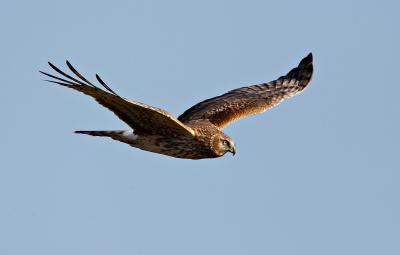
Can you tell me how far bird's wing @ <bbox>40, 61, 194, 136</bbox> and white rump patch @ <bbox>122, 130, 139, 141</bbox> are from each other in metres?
0.10

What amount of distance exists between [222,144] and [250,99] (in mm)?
2851

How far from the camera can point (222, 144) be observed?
1220 centimetres

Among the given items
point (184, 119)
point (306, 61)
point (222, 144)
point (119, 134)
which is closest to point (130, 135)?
point (119, 134)

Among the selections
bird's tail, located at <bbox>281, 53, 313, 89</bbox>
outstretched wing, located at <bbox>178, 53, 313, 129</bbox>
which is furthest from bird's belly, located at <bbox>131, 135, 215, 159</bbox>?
bird's tail, located at <bbox>281, 53, 313, 89</bbox>

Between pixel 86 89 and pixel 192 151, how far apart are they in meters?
2.05

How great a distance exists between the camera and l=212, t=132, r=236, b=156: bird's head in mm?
12133

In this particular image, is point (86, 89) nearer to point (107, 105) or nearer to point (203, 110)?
point (107, 105)

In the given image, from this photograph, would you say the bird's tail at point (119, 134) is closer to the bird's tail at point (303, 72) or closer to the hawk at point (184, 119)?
the hawk at point (184, 119)

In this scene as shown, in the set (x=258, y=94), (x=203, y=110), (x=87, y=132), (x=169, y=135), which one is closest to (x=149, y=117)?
(x=169, y=135)

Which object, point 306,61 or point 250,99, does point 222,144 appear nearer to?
point 250,99

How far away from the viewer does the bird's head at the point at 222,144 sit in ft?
39.8

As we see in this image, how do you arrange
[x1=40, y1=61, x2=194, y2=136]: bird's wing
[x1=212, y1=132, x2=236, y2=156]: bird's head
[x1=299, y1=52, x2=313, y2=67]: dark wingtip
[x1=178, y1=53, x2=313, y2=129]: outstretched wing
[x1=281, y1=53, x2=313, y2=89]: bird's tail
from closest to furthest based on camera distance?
[x1=40, y1=61, x2=194, y2=136]: bird's wing < [x1=212, y1=132, x2=236, y2=156]: bird's head < [x1=178, y1=53, x2=313, y2=129]: outstretched wing < [x1=281, y1=53, x2=313, y2=89]: bird's tail < [x1=299, y1=52, x2=313, y2=67]: dark wingtip

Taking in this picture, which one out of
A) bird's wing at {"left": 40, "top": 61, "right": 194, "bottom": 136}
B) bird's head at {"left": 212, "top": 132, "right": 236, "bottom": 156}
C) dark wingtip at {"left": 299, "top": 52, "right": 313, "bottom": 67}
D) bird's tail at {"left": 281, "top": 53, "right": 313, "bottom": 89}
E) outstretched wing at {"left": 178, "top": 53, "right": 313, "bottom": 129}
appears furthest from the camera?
dark wingtip at {"left": 299, "top": 52, "right": 313, "bottom": 67}

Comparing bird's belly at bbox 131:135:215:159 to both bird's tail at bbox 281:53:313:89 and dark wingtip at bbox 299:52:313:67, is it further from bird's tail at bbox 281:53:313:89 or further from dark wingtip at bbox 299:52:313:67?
dark wingtip at bbox 299:52:313:67
